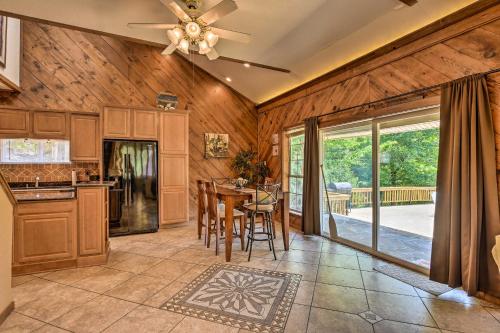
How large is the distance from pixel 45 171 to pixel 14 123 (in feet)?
2.93

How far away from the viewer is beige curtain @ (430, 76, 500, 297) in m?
2.35

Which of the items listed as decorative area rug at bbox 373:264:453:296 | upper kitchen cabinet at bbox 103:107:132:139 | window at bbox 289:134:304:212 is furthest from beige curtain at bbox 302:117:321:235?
upper kitchen cabinet at bbox 103:107:132:139

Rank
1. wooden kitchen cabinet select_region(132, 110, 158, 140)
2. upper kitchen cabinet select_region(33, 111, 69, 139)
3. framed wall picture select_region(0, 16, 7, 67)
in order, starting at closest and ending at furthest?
1. framed wall picture select_region(0, 16, 7, 67)
2. upper kitchen cabinet select_region(33, 111, 69, 139)
3. wooden kitchen cabinet select_region(132, 110, 158, 140)

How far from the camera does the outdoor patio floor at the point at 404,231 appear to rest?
3213mm

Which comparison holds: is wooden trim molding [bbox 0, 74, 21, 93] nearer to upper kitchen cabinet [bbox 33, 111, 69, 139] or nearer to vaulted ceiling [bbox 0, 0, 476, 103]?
upper kitchen cabinet [bbox 33, 111, 69, 139]

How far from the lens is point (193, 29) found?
2.81 metres

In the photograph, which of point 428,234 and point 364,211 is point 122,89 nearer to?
point 364,211

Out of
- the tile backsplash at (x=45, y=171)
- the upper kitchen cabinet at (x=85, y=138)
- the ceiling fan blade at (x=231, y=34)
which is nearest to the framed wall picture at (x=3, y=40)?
the upper kitchen cabinet at (x=85, y=138)

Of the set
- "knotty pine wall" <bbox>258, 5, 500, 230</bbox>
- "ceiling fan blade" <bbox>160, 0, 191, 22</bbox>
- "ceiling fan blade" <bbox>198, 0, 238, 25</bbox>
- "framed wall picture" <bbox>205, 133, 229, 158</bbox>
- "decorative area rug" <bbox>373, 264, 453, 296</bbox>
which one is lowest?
"decorative area rug" <bbox>373, 264, 453, 296</bbox>

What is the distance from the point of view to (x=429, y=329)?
1982 mm

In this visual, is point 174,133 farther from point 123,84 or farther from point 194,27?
point 194,27

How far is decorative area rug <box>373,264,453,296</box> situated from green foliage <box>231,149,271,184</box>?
3340mm

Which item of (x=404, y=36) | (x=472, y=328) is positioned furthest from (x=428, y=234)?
(x=404, y=36)

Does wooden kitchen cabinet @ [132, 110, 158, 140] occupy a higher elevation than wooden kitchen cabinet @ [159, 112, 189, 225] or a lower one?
higher
